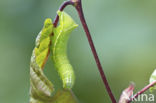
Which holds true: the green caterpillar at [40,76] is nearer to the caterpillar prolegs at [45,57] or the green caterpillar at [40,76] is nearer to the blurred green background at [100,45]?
the caterpillar prolegs at [45,57]

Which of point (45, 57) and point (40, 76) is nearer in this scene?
point (40, 76)

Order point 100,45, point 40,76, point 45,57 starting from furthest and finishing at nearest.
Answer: point 100,45 → point 45,57 → point 40,76

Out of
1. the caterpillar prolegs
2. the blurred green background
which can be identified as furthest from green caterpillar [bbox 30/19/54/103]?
the blurred green background

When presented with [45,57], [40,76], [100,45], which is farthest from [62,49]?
[100,45]

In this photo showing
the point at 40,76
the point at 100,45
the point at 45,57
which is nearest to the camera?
the point at 40,76

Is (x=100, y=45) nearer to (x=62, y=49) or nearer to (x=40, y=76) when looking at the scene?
(x=62, y=49)

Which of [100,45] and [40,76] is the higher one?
[40,76]

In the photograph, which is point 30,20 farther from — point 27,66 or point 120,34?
point 120,34
